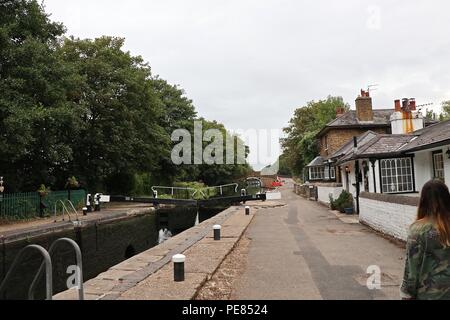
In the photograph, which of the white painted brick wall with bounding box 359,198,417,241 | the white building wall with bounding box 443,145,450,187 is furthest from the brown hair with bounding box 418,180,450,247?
the white building wall with bounding box 443,145,450,187

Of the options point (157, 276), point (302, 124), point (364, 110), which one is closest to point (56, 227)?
point (157, 276)

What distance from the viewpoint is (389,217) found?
11.8 meters

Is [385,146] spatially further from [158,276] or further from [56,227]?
[56,227]

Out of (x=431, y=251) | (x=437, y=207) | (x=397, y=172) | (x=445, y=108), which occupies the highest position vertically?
(x=445, y=108)

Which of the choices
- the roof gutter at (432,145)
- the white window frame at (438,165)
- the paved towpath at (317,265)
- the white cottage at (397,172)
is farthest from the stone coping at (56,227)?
the white window frame at (438,165)

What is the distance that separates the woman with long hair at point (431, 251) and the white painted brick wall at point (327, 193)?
865 inches

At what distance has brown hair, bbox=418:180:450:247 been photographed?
2.95 m

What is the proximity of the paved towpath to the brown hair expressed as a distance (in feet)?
10.1

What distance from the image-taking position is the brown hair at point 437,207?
2.95m

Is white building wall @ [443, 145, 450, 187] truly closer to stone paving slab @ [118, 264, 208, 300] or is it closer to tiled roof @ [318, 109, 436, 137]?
stone paving slab @ [118, 264, 208, 300]

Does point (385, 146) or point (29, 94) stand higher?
point (29, 94)

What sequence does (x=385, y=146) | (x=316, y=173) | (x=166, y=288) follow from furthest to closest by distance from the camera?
(x=316, y=173) < (x=385, y=146) < (x=166, y=288)

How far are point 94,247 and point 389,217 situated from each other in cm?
1126

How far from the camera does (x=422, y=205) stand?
10.3 ft
